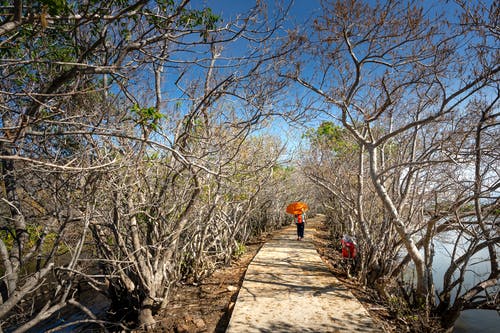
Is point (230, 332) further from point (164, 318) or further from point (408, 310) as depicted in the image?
point (408, 310)

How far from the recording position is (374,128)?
8.10m

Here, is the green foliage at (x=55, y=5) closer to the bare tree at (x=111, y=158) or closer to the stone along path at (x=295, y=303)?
the bare tree at (x=111, y=158)

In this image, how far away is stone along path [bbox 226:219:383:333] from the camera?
3789mm

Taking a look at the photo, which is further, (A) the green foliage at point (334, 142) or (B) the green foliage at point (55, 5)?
(A) the green foliage at point (334, 142)

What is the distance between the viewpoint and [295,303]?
4547 mm

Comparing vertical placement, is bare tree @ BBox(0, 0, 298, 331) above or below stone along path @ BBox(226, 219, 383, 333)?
above

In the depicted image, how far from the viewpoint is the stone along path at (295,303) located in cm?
379

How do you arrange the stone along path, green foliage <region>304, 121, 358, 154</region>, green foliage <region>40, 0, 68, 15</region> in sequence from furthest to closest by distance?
green foliage <region>304, 121, 358, 154</region> → the stone along path → green foliage <region>40, 0, 68, 15</region>

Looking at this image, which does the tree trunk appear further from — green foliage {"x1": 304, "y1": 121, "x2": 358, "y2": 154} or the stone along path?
green foliage {"x1": 304, "y1": 121, "x2": 358, "y2": 154}

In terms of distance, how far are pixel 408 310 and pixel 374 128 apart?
5.34 m

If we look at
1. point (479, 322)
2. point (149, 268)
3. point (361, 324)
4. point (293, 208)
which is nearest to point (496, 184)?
point (361, 324)

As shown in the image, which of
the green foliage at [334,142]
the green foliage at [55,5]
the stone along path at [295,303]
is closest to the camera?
the green foliage at [55,5]

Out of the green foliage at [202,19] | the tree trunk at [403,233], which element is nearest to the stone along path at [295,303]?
the tree trunk at [403,233]

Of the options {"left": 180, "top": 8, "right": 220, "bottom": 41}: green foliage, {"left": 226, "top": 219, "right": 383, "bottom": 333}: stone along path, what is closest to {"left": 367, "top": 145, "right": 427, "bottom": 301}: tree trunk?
{"left": 226, "top": 219, "right": 383, "bottom": 333}: stone along path
